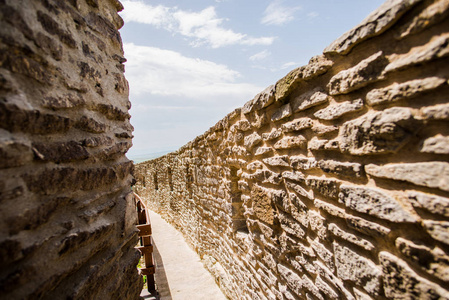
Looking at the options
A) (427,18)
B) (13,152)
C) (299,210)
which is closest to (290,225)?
(299,210)

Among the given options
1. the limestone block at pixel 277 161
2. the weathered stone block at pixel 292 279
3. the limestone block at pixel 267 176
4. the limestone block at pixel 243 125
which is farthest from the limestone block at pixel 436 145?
the limestone block at pixel 243 125

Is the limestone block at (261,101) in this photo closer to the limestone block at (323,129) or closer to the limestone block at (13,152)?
the limestone block at (323,129)

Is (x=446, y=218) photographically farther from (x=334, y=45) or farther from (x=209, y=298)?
(x=209, y=298)

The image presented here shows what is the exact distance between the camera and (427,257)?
933 millimetres

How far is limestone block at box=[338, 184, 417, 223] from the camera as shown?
3.32ft

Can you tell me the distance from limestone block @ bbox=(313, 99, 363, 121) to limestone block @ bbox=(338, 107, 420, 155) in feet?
0.18

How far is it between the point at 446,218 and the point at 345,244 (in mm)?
554

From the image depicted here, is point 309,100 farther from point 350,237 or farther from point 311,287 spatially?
point 311,287

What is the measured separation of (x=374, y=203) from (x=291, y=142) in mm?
725

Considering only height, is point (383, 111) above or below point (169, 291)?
above

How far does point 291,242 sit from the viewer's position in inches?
74.1

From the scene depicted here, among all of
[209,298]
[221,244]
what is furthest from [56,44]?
[209,298]

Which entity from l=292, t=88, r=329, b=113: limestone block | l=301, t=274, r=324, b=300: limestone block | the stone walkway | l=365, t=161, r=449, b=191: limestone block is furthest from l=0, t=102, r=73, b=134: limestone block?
the stone walkway

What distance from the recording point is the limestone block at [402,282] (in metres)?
0.93
